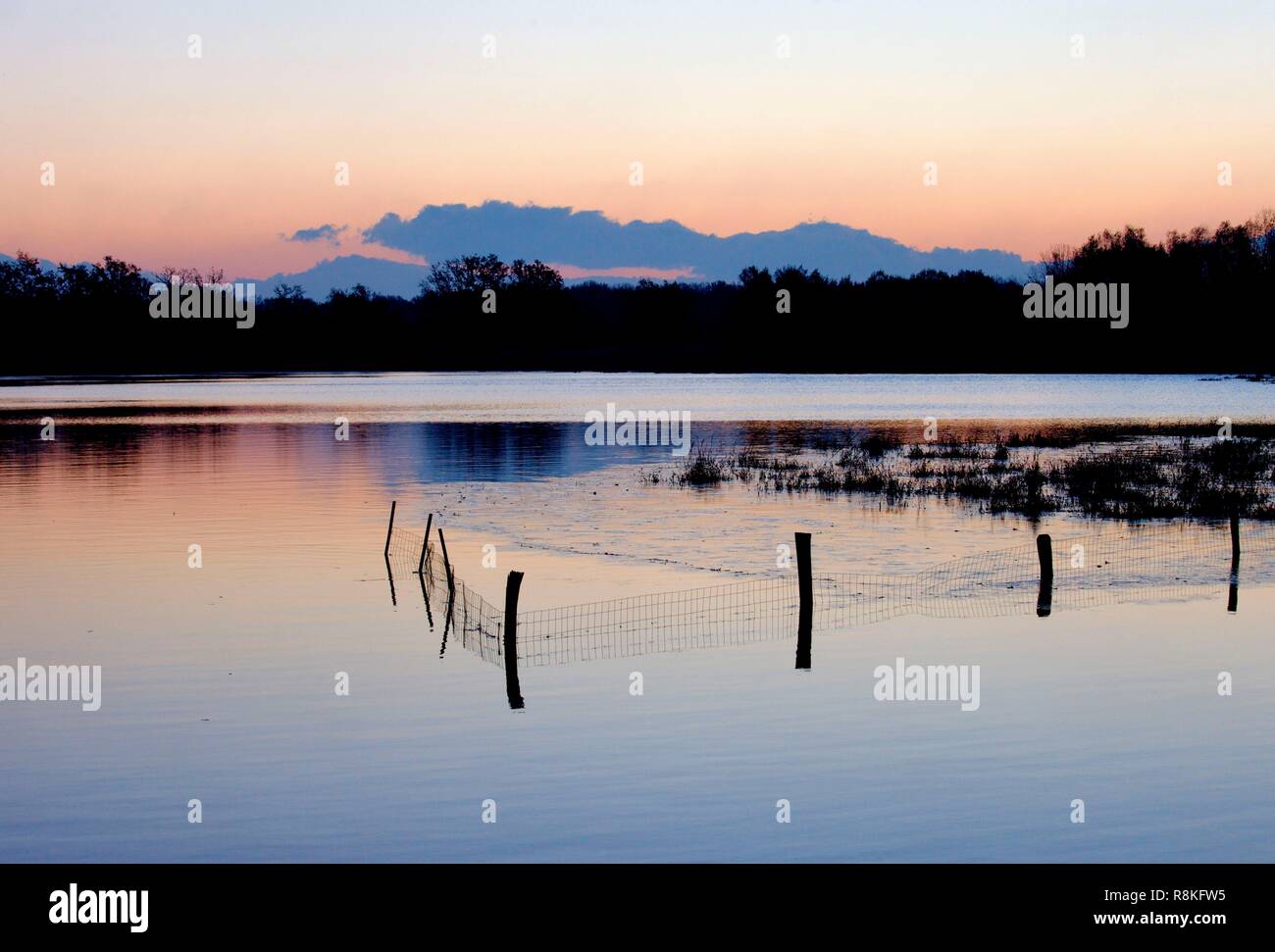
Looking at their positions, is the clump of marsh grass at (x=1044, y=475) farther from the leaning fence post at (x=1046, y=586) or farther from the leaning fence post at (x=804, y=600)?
the leaning fence post at (x=804, y=600)

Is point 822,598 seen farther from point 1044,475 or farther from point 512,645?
point 1044,475

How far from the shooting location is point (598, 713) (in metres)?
21.2

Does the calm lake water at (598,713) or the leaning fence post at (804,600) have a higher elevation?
the leaning fence post at (804,600)

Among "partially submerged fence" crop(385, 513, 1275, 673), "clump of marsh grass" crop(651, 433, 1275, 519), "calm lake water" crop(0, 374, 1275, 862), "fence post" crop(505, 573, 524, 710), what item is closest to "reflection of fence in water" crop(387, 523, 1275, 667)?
"partially submerged fence" crop(385, 513, 1275, 673)

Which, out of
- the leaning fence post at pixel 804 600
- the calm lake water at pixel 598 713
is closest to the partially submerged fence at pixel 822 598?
the leaning fence post at pixel 804 600

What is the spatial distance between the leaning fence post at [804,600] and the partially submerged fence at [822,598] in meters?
0.03

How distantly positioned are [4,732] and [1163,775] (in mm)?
16710

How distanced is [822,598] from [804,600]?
414cm

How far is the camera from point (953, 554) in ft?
115

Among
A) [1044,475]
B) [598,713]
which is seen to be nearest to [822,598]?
[598,713]

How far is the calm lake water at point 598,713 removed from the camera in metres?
16.3
